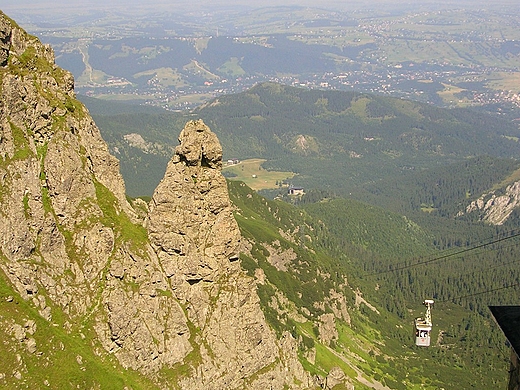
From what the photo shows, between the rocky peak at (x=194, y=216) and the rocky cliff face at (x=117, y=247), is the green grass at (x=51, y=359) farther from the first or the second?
the rocky peak at (x=194, y=216)

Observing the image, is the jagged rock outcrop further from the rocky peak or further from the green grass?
the green grass

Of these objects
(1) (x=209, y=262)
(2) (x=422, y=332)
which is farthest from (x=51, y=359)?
(2) (x=422, y=332)

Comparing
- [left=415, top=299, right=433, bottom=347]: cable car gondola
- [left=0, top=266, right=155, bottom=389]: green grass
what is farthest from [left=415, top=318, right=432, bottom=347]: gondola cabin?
[left=0, top=266, right=155, bottom=389]: green grass

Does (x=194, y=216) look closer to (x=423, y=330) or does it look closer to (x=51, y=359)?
(x=51, y=359)

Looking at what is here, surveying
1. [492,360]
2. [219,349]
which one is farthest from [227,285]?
[492,360]

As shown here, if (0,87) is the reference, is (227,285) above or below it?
below

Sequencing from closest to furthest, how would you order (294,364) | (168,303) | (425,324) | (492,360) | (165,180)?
1. (425,324)
2. (168,303)
3. (165,180)
4. (294,364)
5. (492,360)

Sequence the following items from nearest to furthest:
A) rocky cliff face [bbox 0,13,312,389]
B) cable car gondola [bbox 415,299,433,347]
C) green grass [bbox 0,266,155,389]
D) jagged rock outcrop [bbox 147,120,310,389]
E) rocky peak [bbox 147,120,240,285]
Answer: cable car gondola [bbox 415,299,433,347], green grass [bbox 0,266,155,389], rocky cliff face [bbox 0,13,312,389], jagged rock outcrop [bbox 147,120,310,389], rocky peak [bbox 147,120,240,285]

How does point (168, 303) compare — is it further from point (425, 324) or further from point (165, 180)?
point (425, 324)

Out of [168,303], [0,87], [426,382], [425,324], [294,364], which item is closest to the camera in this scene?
[425,324]
